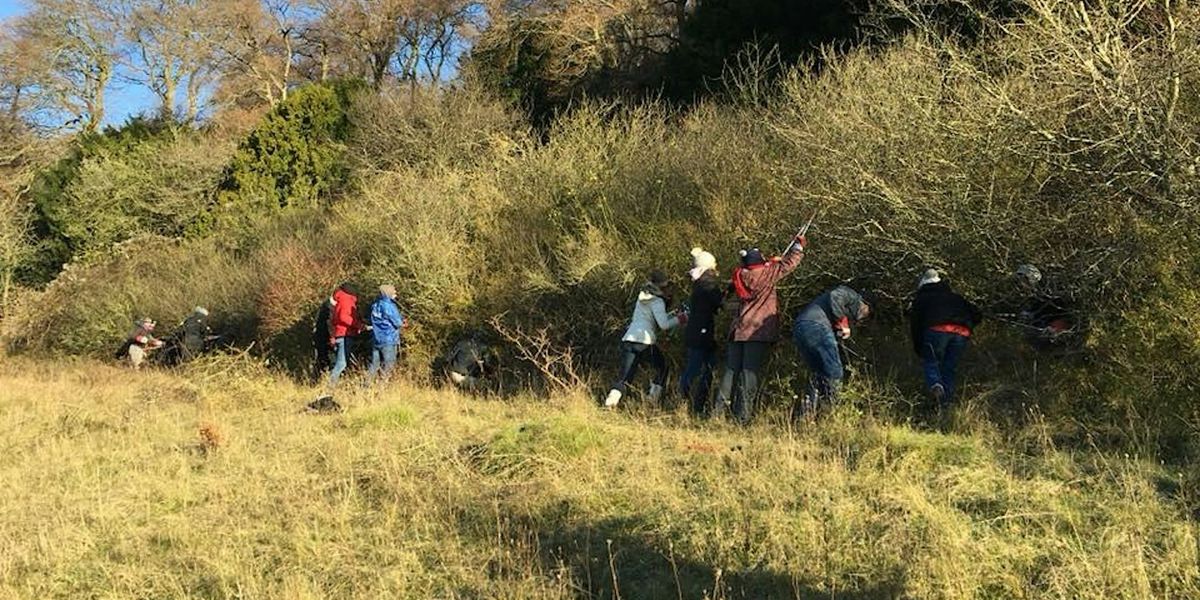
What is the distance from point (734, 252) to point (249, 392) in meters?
5.56

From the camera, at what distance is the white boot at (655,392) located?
8.29m

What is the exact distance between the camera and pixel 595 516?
5.00 metres

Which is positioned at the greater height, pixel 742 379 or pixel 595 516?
pixel 742 379

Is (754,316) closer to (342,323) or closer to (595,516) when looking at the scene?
(595,516)

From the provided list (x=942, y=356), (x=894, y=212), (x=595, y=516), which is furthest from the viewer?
(x=894, y=212)

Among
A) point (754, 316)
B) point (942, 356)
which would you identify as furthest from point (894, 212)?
point (754, 316)

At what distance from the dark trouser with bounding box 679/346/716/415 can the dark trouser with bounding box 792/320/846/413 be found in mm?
1243

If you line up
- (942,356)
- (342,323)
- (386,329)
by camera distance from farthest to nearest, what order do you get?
(342,323) < (386,329) < (942,356)

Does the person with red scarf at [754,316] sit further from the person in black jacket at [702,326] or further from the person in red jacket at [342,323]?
the person in red jacket at [342,323]

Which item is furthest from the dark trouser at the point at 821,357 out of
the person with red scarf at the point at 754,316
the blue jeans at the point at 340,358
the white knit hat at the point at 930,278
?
the blue jeans at the point at 340,358

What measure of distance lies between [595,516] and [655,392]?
3420mm

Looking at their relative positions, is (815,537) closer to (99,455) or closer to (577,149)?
(99,455)

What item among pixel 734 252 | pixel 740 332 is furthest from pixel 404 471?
pixel 734 252

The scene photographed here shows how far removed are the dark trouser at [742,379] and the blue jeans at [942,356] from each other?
1.25 m
